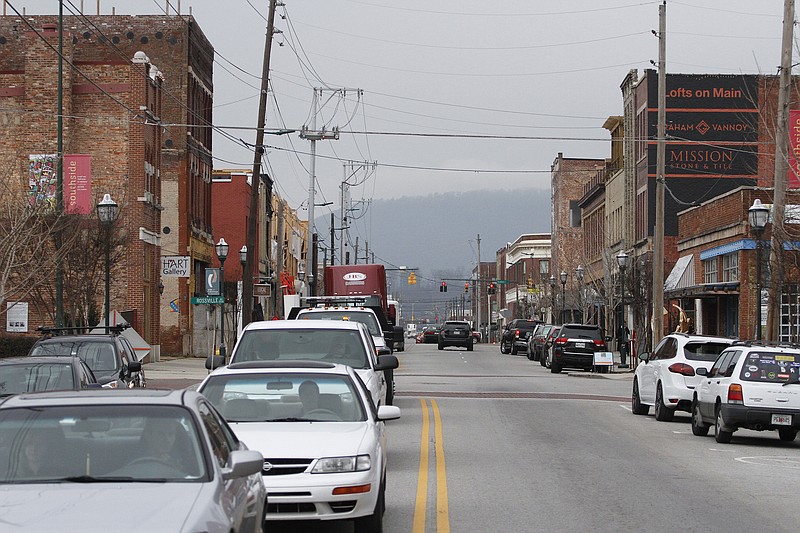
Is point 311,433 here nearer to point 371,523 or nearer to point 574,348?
point 371,523

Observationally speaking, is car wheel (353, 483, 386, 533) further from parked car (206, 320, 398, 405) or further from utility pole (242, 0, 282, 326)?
utility pole (242, 0, 282, 326)

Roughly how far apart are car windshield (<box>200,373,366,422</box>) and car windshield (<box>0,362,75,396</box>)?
512cm

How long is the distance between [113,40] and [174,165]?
7.45 m

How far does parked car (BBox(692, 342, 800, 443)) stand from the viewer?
18359mm

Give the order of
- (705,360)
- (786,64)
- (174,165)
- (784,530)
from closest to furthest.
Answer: (784,530) → (705,360) → (786,64) → (174,165)

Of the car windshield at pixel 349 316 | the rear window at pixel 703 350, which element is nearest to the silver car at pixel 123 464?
the car windshield at pixel 349 316

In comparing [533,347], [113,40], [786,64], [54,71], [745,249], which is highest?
[113,40]

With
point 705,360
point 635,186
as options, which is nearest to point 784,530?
point 705,360

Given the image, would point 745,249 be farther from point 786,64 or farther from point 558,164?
point 558,164

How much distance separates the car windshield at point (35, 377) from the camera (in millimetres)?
15405

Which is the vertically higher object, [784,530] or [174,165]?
[174,165]

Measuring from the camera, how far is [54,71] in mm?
45438

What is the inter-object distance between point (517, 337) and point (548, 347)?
1884cm

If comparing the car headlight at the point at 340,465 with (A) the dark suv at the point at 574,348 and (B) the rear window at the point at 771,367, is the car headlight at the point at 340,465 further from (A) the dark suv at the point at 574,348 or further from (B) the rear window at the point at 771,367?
(A) the dark suv at the point at 574,348
